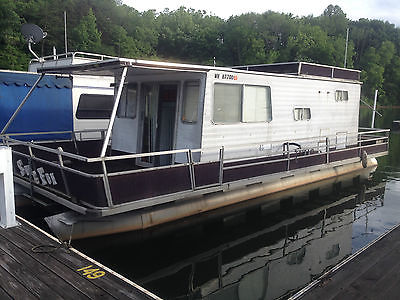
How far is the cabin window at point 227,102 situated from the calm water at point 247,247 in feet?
7.99

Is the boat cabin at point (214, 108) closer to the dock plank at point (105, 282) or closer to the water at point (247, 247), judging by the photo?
the water at point (247, 247)

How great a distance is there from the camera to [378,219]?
9.95 m

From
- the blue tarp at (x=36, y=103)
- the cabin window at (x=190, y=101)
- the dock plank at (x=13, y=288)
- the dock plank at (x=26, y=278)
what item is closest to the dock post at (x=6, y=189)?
the dock plank at (x=26, y=278)

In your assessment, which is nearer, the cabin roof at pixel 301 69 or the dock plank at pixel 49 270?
the dock plank at pixel 49 270

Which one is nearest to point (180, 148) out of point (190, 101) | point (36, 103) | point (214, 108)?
point (190, 101)

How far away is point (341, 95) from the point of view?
506 inches

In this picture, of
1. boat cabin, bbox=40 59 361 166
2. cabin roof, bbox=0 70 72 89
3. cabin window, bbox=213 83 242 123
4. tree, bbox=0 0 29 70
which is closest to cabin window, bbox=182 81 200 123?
boat cabin, bbox=40 59 361 166

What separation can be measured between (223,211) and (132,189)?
3.42m

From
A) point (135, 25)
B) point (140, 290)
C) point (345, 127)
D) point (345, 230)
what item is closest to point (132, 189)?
point (140, 290)

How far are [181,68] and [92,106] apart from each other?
668 cm

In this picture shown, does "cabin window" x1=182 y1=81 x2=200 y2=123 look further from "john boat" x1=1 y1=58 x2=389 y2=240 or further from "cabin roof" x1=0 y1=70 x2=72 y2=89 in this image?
"cabin roof" x1=0 y1=70 x2=72 y2=89

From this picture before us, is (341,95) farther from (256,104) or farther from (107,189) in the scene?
(107,189)

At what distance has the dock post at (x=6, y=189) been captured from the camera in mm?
5750

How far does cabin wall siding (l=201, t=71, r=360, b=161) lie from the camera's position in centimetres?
854
